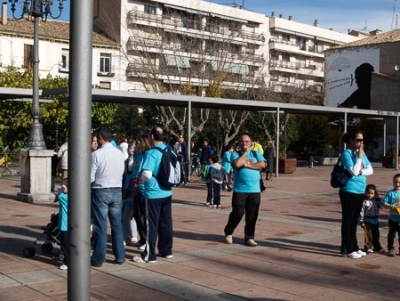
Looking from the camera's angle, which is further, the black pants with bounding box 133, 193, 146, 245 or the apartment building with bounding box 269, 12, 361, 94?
the apartment building with bounding box 269, 12, 361, 94

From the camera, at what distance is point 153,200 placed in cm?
776

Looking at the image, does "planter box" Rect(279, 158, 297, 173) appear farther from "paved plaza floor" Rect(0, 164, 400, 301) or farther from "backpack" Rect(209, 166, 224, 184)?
"paved plaza floor" Rect(0, 164, 400, 301)

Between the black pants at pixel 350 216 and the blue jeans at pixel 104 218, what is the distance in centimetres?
301

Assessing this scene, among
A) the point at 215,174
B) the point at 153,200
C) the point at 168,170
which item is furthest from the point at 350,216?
the point at 215,174

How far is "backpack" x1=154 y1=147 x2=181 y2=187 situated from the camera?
773 centimetres

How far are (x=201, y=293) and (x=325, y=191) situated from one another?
531 inches

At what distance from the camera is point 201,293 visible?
20.8 feet

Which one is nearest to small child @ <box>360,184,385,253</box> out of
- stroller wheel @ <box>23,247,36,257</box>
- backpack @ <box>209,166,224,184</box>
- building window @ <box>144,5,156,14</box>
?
stroller wheel @ <box>23,247,36,257</box>

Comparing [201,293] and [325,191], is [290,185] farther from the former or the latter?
[201,293]

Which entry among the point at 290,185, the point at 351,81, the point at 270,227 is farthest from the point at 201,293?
the point at 351,81

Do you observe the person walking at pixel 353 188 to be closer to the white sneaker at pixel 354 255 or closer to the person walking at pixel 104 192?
the white sneaker at pixel 354 255

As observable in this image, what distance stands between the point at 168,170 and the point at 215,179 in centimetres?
682

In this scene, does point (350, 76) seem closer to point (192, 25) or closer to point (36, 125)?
point (192, 25)

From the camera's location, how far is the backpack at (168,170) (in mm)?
7727
